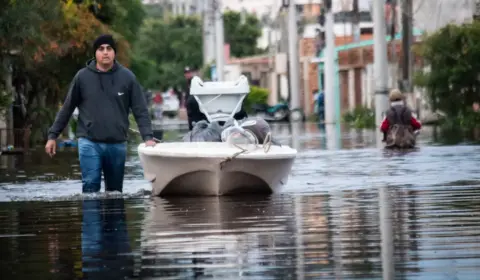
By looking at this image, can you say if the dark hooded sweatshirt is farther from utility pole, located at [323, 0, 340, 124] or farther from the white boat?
utility pole, located at [323, 0, 340, 124]

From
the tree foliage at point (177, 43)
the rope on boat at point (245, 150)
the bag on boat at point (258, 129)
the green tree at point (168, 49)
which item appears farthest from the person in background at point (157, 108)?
the rope on boat at point (245, 150)

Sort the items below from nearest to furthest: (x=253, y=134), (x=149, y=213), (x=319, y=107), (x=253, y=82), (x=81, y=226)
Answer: (x=81, y=226) → (x=149, y=213) → (x=253, y=134) → (x=319, y=107) → (x=253, y=82)

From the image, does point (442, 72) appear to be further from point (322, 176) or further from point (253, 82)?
point (253, 82)

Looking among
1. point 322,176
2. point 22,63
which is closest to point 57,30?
point 22,63

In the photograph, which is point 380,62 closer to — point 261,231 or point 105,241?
point 261,231

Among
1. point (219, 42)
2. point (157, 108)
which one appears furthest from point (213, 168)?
point (157, 108)

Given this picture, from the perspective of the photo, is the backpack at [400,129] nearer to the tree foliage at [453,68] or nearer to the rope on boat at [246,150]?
the tree foliage at [453,68]

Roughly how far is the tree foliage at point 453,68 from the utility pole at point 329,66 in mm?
18824

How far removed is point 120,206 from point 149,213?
1.14 m

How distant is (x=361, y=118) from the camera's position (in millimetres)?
54719

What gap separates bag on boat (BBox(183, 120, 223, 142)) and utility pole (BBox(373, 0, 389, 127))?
2253 cm

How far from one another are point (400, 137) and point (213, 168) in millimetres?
13408

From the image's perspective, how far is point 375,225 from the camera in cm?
1185

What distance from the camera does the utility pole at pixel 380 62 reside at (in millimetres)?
40188
